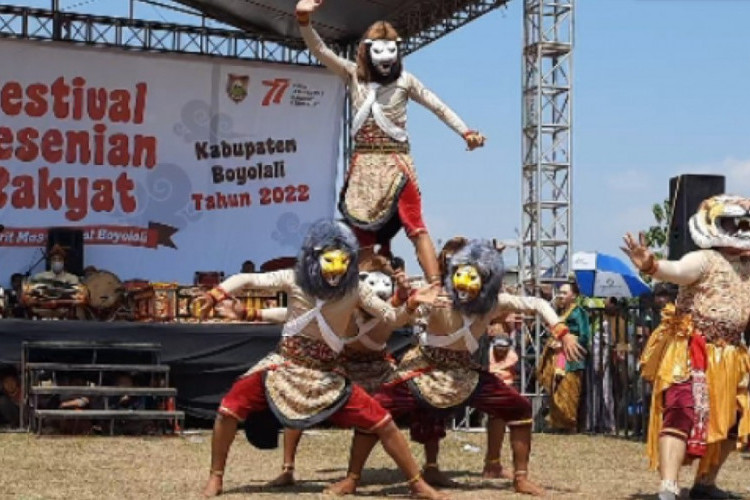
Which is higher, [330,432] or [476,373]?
[476,373]

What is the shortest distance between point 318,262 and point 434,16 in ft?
33.5

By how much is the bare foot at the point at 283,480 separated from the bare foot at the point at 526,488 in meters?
1.17

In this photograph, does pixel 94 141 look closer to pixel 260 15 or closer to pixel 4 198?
pixel 4 198

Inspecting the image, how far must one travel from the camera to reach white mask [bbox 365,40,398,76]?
7.49 m

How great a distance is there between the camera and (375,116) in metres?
7.47

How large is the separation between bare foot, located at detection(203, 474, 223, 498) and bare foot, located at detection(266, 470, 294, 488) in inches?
23.9

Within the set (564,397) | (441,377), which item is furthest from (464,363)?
(564,397)

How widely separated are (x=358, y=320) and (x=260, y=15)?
32.6 feet

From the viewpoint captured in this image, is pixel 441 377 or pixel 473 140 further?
pixel 473 140

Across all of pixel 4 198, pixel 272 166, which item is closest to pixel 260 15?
pixel 272 166

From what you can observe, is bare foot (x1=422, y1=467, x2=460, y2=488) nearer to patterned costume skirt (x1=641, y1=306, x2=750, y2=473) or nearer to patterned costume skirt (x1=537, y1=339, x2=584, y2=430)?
patterned costume skirt (x1=641, y1=306, x2=750, y2=473)

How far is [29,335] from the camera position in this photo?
35.6 feet

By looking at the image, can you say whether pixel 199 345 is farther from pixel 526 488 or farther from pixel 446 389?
pixel 526 488

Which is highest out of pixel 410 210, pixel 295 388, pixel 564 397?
pixel 410 210
